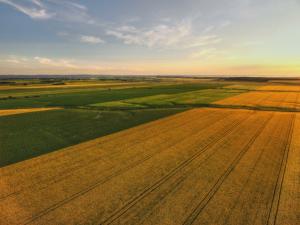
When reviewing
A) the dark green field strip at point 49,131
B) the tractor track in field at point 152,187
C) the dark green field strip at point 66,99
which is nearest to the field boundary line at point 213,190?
the tractor track in field at point 152,187

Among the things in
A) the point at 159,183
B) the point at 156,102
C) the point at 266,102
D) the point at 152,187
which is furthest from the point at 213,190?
the point at 266,102

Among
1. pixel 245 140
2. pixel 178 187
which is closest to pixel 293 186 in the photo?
pixel 178 187

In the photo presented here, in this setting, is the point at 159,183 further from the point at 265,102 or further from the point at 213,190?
the point at 265,102

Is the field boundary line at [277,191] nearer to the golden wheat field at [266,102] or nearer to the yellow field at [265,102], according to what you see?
the golden wheat field at [266,102]

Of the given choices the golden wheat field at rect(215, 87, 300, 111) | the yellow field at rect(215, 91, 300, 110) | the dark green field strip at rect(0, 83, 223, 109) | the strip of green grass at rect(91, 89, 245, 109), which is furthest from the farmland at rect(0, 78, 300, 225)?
the dark green field strip at rect(0, 83, 223, 109)

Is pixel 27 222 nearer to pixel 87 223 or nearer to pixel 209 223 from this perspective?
pixel 87 223

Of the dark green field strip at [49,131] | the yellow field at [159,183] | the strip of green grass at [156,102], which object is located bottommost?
the dark green field strip at [49,131]
